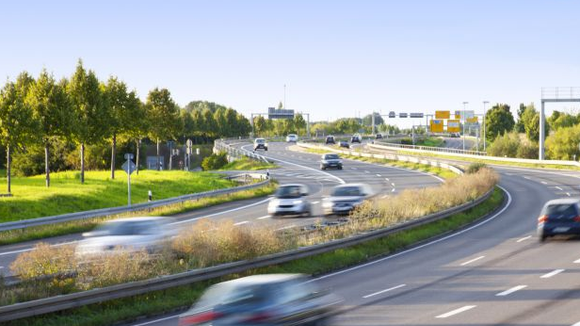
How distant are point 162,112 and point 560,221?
177 feet

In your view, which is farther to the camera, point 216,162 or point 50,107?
point 216,162

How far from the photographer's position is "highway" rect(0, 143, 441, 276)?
26812 mm

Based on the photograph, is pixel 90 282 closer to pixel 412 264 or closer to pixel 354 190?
pixel 412 264

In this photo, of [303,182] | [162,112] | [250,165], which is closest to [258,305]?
[303,182]

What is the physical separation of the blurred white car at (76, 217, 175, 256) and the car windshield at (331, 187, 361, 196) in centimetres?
1286

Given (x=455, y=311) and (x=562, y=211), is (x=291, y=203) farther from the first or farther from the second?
(x=455, y=311)

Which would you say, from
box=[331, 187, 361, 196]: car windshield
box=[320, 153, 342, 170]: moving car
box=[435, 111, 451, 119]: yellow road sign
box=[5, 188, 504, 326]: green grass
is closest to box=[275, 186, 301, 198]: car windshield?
box=[331, 187, 361, 196]: car windshield

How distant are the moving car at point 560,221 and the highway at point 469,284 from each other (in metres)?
0.39

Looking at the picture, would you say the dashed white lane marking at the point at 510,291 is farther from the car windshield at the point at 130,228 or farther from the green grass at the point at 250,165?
the green grass at the point at 250,165

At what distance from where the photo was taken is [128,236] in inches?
752

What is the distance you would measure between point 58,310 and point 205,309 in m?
4.38

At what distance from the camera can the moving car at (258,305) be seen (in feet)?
31.5

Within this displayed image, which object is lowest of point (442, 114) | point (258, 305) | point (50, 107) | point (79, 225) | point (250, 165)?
point (79, 225)

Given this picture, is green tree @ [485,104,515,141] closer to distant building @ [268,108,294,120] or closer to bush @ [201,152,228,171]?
distant building @ [268,108,294,120]
